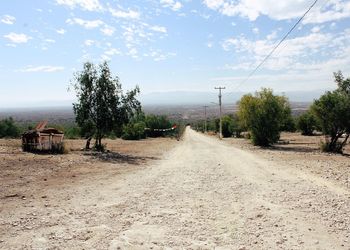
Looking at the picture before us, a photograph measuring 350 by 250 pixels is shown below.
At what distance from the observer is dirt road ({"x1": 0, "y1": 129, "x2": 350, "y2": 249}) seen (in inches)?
302

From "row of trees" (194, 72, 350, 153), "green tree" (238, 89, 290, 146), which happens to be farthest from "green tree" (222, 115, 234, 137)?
"green tree" (238, 89, 290, 146)

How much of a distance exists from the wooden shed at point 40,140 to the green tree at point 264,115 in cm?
2119

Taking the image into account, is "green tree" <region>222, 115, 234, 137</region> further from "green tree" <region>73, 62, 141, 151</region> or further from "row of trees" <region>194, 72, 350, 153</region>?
"green tree" <region>73, 62, 141, 151</region>

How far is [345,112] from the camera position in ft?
108

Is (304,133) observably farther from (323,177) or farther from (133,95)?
(323,177)

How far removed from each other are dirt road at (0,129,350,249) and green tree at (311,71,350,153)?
20597 millimetres

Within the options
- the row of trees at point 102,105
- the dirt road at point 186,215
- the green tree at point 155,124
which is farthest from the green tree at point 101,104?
the green tree at point 155,124

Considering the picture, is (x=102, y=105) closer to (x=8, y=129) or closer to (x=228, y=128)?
(x=8, y=129)

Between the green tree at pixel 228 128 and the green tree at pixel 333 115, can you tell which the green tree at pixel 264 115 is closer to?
the green tree at pixel 333 115

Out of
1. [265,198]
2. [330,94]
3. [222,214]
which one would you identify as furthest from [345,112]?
[222,214]

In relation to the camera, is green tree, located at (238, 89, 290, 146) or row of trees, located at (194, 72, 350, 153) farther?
green tree, located at (238, 89, 290, 146)

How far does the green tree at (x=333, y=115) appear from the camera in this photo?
33.0m

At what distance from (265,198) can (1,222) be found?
A: 22.3 ft

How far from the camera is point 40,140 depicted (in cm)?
2308
